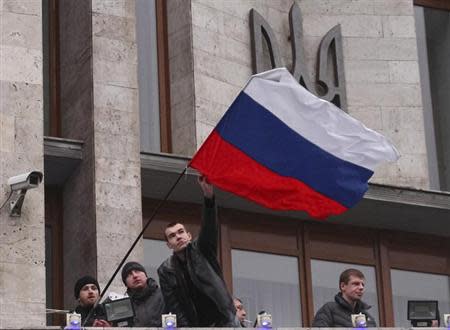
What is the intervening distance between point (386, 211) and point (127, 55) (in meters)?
5.46

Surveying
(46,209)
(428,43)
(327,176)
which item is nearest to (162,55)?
(46,209)

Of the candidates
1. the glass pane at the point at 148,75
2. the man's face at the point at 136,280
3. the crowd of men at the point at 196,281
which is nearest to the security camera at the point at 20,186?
the man's face at the point at 136,280

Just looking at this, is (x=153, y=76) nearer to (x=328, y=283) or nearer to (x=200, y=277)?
(x=328, y=283)

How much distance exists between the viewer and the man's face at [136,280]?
71.6 ft

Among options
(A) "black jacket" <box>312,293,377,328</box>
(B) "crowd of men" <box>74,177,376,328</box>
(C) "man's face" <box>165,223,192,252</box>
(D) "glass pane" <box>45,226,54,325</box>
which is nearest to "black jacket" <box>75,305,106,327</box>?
(B) "crowd of men" <box>74,177,376,328</box>

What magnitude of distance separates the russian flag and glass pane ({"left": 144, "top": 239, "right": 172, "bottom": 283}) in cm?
675

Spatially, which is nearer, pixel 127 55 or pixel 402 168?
pixel 127 55

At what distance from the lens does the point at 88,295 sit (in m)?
22.4

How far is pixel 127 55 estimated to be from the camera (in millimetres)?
27984

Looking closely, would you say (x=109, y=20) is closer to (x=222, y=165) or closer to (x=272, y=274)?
(x=272, y=274)

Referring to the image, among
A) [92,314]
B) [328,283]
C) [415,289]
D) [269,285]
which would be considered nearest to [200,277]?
[92,314]

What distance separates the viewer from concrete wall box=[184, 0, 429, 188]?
98.7ft

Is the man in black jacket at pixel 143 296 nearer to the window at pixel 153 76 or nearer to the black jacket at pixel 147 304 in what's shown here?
the black jacket at pixel 147 304

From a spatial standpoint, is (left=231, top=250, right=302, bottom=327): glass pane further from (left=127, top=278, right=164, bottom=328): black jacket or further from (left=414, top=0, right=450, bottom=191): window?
(left=127, top=278, right=164, bottom=328): black jacket
